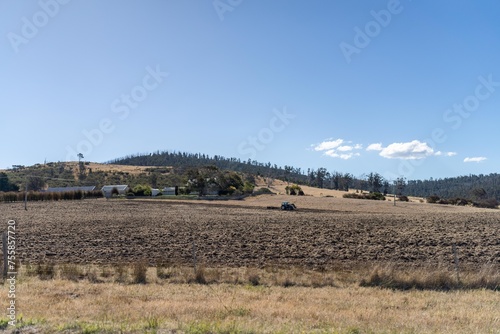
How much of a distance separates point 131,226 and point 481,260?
84.4ft

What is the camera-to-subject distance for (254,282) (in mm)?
14523

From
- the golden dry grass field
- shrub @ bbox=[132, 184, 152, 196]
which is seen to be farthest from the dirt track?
shrub @ bbox=[132, 184, 152, 196]

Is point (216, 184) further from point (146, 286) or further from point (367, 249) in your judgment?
point (146, 286)

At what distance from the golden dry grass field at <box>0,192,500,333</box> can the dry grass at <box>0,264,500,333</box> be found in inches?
1.2

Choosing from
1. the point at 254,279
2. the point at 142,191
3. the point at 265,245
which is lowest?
the point at 265,245

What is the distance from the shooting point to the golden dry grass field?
8477 millimetres

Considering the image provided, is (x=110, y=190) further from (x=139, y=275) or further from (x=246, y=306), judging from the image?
(x=246, y=306)

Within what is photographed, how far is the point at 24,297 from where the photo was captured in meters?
10.9

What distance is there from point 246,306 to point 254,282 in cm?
433

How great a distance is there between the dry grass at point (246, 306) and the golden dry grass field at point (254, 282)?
0.03 meters

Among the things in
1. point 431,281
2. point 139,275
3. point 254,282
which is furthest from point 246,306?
point 431,281

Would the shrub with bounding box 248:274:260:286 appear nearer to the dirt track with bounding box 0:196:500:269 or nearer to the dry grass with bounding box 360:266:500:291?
the dry grass with bounding box 360:266:500:291

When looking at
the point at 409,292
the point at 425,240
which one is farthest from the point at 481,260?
the point at 409,292

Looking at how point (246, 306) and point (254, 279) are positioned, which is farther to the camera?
point (254, 279)
